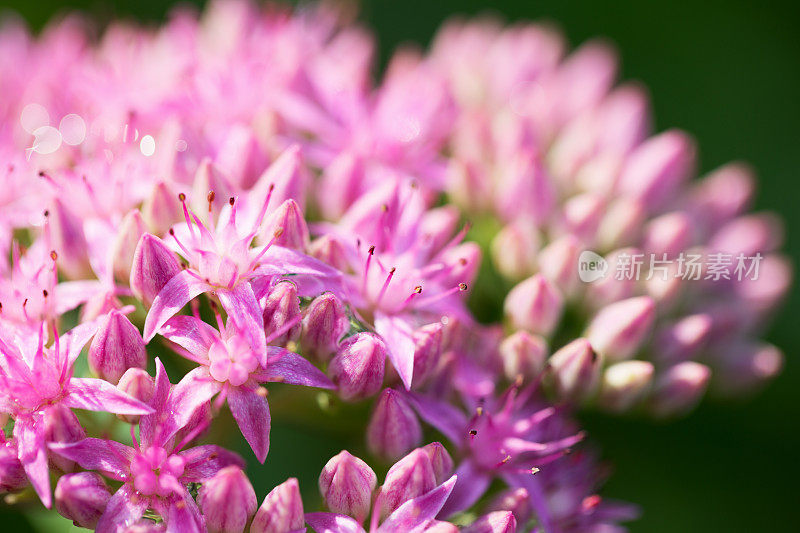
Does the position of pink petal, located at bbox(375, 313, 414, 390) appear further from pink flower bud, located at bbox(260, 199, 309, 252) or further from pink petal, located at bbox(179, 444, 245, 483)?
pink petal, located at bbox(179, 444, 245, 483)

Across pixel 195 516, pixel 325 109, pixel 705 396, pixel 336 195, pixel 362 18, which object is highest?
pixel 362 18

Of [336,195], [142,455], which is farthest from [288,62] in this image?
[142,455]

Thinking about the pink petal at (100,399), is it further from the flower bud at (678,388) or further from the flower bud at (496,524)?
the flower bud at (678,388)

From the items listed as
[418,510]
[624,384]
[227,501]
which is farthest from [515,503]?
[227,501]

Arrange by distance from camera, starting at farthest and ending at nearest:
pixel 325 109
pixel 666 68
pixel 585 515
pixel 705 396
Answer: pixel 666 68 < pixel 705 396 < pixel 325 109 < pixel 585 515

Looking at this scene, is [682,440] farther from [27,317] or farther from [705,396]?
[27,317]

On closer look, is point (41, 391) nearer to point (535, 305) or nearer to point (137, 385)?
point (137, 385)
